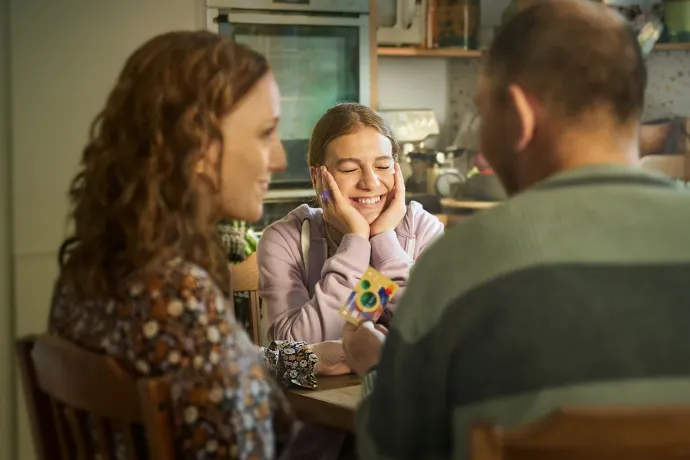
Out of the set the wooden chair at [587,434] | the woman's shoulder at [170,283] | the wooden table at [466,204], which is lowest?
the wooden chair at [587,434]

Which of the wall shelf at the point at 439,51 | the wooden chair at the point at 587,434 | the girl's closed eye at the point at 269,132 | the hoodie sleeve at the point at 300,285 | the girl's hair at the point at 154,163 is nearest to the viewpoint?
the wooden chair at the point at 587,434

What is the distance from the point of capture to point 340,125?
2184 mm

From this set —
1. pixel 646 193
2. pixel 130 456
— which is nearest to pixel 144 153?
pixel 130 456

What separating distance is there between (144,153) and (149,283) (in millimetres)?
177

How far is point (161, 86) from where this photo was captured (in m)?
1.15

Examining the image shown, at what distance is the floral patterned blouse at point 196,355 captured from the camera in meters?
1.05

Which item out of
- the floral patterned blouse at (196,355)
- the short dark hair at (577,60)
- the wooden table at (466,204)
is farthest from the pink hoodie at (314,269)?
the wooden table at (466,204)

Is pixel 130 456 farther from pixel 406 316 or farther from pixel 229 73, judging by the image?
pixel 229 73

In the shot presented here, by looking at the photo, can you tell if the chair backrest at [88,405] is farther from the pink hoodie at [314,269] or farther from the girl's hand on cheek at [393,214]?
the girl's hand on cheek at [393,214]

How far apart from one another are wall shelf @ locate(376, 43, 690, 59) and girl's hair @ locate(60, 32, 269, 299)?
306 centimetres

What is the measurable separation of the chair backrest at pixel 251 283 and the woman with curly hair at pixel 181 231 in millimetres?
1152

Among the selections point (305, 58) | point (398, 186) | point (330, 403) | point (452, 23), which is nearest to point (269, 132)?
point (330, 403)

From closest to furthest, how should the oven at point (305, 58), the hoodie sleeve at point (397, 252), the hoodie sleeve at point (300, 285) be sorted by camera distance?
1. the hoodie sleeve at point (300, 285)
2. the hoodie sleeve at point (397, 252)
3. the oven at point (305, 58)

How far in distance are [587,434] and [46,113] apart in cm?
268
